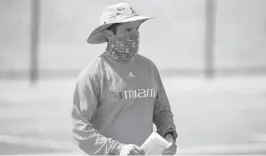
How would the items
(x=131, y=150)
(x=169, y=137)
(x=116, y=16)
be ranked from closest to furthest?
1. (x=131, y=150)
2. (x=116, y=16)
3. (x=169, y=137)

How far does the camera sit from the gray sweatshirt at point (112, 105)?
95.3 inches

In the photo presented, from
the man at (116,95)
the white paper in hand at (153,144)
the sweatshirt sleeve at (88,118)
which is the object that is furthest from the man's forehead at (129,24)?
the white paper in hand at (153,144)

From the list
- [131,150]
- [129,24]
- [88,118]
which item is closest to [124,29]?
[129,24]

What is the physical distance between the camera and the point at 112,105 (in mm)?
2447

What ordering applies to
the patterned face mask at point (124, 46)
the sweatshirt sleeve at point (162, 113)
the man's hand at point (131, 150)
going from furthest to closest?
the sweatshirt sleeve at point (162, 113) → the patterned face mask at point (124, 46) → the man's hand at point (131, 150)

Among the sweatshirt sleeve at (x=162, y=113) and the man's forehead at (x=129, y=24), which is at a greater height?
the man's forehead at (x=129, y=24)

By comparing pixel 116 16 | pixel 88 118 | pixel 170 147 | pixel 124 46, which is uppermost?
pixel 116 16

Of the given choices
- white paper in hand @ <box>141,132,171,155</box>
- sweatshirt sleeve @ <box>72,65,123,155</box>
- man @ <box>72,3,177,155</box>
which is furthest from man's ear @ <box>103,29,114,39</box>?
white paper in hand @ <box>141,132,171,155</box>

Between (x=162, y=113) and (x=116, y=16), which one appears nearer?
(x=116, y=16)

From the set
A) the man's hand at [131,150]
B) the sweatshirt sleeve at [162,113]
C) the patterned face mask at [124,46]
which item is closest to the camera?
the man's hand at [131,150]

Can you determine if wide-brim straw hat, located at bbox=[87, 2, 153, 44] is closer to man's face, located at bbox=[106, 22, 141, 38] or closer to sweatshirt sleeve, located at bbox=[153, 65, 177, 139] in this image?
man's face, located at bbox=[106, 22, 141, 38]

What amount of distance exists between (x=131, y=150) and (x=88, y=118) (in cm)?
22

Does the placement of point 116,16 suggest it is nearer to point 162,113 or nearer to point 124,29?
point 124,29

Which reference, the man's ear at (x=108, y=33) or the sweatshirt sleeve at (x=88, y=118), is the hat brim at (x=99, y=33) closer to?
the man's ear at (x=108, y=33)
